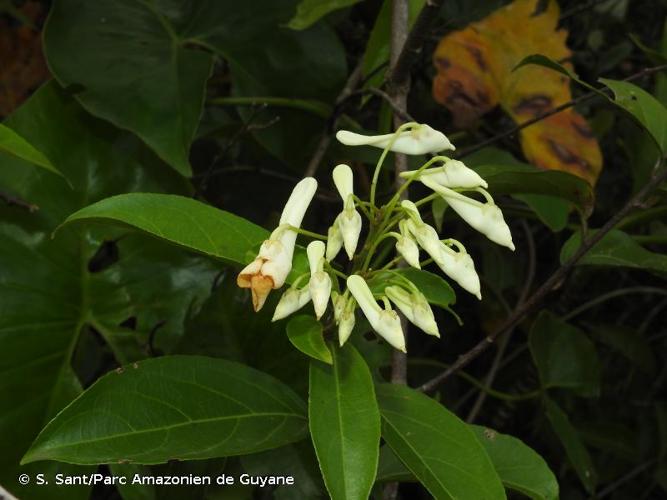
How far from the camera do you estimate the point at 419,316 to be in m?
0.62

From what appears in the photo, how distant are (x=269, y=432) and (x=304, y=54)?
0.66 m

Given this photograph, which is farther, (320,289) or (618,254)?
(618,254)

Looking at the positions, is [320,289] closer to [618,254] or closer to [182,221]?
[182,221]

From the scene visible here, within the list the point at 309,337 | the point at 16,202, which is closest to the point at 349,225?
the point at 309,337

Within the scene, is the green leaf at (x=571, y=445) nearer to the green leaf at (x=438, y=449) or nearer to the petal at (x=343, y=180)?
the green leaf at (x=438, y=449)

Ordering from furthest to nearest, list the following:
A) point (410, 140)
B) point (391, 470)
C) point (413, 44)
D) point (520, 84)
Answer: point (520, 84), point (413, 44), point (391, 470), point (410, 140)

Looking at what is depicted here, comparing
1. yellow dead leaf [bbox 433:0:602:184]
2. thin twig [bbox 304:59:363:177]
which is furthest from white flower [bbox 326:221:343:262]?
yellow dead leaf [bbox 433:0:602:184]

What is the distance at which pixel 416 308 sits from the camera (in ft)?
2.06

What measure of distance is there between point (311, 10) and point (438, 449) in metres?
0.63

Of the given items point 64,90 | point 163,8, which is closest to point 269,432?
point 64,90

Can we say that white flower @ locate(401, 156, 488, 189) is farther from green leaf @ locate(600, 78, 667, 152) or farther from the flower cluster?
green leaf @ locate(600, 78, 667, 152)

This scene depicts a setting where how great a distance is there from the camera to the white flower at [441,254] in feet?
2.04

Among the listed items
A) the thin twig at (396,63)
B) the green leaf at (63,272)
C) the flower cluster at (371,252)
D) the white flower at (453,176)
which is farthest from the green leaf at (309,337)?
the green leaf at (63,272)

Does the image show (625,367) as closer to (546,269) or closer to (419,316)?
(546,269)
